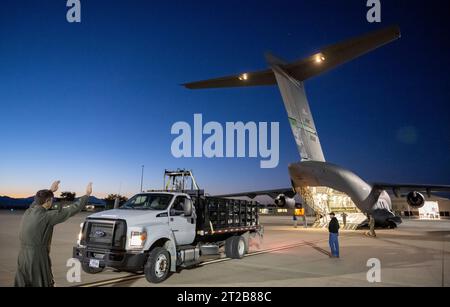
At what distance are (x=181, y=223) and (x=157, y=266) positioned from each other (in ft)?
5.41

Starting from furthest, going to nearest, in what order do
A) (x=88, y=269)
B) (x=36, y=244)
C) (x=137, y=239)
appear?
(x=88, y=269), (x=137, y=239), (x=36, y=244)

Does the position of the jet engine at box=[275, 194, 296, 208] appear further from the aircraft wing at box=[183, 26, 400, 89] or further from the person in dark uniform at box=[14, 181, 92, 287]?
the person in dark uniform at box=[14, 181, 92, 287]

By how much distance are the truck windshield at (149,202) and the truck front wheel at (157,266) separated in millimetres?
1438

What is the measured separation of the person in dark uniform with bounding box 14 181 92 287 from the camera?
5.11m

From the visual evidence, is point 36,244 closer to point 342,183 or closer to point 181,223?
point 181,223

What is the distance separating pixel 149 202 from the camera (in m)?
9.93

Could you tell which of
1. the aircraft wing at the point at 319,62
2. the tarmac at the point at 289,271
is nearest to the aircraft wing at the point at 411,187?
the aircraft wing at the point at 319,62

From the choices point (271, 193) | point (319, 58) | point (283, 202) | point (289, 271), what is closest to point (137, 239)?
point (289, 271)

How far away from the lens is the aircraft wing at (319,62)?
51.0ft

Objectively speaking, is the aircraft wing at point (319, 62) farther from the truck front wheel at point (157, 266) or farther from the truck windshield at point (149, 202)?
the truck front wheel at point (157, 266)
